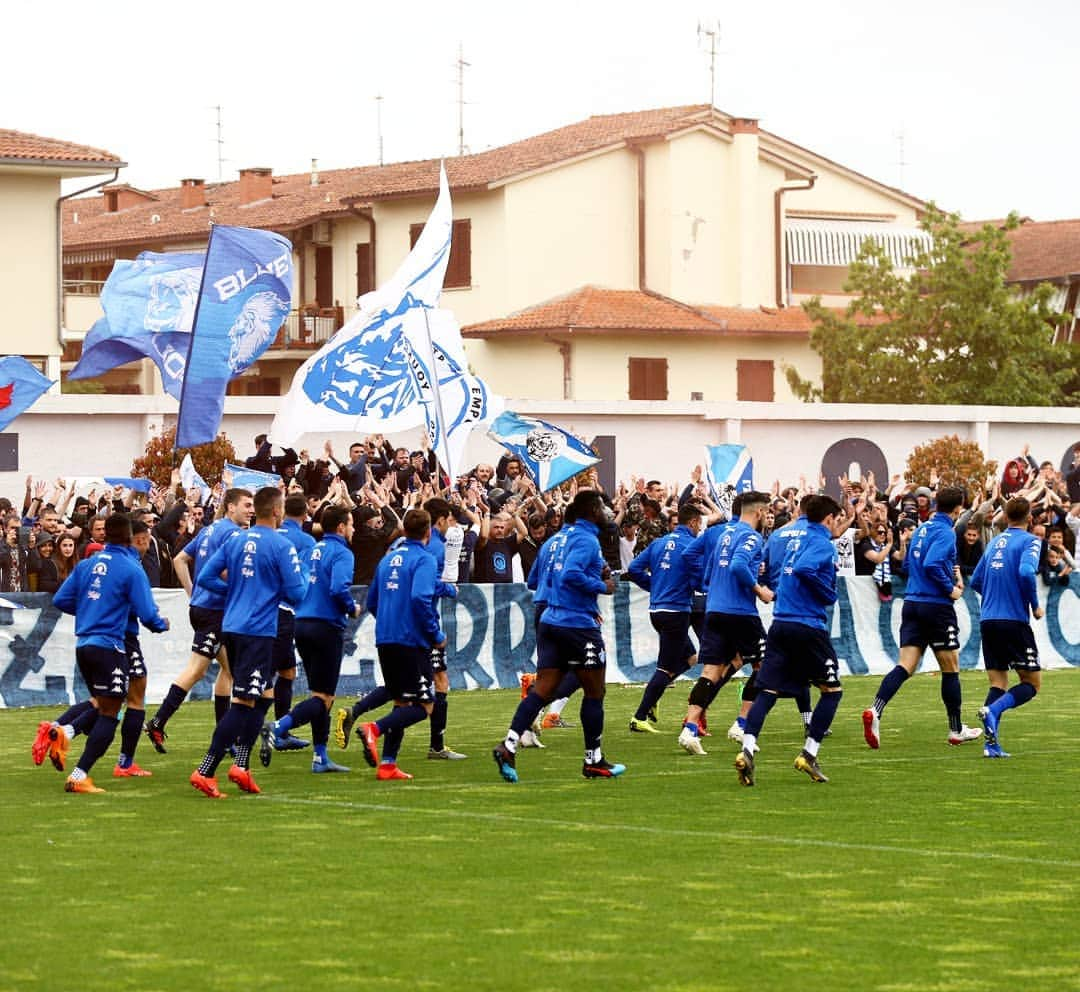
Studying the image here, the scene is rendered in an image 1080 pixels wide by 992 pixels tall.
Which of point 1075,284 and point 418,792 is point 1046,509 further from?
point 1075,284

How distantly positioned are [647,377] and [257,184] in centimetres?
1496

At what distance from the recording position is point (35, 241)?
129ft

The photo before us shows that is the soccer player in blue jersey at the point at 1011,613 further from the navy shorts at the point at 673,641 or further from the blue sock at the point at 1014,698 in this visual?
the navy shorts at the point at 673,641

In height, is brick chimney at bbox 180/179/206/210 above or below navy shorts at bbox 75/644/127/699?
above

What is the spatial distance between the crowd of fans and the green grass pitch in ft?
17.4

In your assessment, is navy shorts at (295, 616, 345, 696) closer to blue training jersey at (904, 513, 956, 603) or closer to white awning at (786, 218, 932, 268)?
blue training jersey at (904, 513, 956, 603)

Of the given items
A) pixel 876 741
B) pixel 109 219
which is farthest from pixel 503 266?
pixel 876 741

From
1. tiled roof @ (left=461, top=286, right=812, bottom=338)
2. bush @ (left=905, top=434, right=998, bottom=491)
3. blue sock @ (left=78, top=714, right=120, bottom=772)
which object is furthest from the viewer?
tiled roof @ (left=461, top=286, right=812, bottom=338)

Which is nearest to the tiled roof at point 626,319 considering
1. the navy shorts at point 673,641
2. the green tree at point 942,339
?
the green tree at point 942,339

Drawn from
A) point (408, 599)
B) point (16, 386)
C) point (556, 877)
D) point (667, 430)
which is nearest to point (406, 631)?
point (408, 599)

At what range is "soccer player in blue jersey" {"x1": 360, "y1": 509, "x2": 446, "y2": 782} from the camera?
15.3 metres

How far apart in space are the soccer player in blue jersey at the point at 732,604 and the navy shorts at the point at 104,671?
462cm

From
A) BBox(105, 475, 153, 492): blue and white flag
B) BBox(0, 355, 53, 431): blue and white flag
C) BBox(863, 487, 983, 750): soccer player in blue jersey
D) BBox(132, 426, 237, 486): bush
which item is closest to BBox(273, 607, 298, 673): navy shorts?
BBox(863, 487, 983, 750): soccer player in blue jersey

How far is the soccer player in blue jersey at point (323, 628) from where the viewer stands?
15.8 metres
